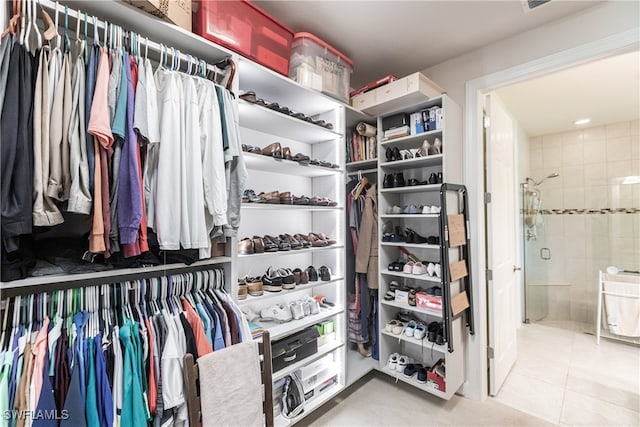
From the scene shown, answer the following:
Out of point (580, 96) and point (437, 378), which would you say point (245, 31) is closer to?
point (437, 378)

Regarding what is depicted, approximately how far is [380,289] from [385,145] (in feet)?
3.93

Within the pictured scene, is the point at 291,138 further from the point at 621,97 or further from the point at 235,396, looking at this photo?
the point at 621,97

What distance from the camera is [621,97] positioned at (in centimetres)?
288

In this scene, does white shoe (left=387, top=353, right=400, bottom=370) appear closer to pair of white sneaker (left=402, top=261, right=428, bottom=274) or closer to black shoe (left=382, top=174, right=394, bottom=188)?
pair of white sneaker (left=402, top=261, right=428, bottom=274)

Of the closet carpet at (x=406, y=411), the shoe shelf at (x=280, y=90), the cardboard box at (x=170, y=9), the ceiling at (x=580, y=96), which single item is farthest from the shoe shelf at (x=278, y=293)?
the ceiling at (x=580, y=96)

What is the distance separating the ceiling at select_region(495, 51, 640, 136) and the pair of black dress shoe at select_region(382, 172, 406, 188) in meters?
1.08

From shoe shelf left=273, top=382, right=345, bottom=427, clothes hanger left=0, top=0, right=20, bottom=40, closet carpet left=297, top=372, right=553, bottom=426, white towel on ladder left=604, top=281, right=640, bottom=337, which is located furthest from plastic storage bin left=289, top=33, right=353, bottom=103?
white towel on ladder left=604, top=281, right=640, bottom=337

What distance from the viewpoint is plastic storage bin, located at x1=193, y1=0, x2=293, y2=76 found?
141cm

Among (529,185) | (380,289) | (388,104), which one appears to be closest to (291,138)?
(388,104)

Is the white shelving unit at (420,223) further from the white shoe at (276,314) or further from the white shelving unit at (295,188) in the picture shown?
the white shoe at (276,314)

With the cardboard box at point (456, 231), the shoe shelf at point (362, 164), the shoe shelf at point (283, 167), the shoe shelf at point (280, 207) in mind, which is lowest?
the cardboard box at point (456, 231)

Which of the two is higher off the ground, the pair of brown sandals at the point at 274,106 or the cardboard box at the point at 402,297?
the pair of brown sandals at the point at 274,106

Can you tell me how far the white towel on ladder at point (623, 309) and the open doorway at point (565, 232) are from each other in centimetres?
19

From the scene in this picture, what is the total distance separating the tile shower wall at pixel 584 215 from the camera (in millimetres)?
3404
